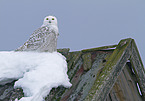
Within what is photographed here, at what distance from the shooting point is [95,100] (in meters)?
2.44

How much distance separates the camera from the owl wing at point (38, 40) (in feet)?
11.6

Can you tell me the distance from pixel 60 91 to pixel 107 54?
1196 millimetres

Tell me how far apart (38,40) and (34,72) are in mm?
951

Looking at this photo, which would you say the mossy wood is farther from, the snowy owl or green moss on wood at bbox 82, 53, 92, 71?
the snowy owl

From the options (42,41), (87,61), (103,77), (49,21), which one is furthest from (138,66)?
(49,21)

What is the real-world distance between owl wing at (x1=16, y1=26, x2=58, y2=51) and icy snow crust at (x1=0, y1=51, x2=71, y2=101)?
14cm

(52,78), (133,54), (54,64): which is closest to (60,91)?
(52,78)

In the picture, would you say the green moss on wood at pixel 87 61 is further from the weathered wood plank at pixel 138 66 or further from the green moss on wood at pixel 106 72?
the weathered wood plank at pixel 138 66

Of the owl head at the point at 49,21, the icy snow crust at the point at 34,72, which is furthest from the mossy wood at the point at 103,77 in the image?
the owl head at the point at 49,21

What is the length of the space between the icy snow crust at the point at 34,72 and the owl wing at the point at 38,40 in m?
0.14

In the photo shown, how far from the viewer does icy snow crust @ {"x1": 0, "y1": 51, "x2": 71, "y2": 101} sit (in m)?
2.56

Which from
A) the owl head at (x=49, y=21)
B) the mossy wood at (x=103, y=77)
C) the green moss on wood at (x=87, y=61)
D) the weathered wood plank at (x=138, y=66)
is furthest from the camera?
the owl head at (x=49, y=21)

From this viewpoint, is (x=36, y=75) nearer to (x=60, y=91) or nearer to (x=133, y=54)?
(x=60, y=91)

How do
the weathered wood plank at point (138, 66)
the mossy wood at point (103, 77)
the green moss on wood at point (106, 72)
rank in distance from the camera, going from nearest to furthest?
1. the green moss on wood at point (106, 72)
2. the mossy wood at point (103, 77)
3. the weathered wood plank at point (138, 66)
